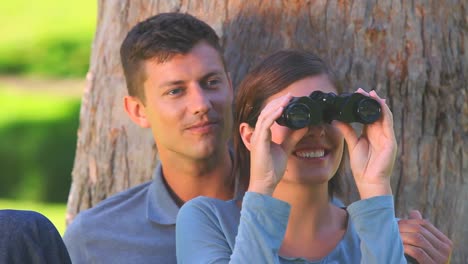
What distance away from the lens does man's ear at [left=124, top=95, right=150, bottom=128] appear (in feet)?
14.2

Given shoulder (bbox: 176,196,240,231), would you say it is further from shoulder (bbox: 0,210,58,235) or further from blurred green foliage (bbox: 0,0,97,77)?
blurred green foliage (bbox: 0,0,97,77)

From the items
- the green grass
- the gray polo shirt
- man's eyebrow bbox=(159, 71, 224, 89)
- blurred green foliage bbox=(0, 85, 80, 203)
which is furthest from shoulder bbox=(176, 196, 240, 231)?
blurred green foliage bbox=(0, 85, 80, 203)

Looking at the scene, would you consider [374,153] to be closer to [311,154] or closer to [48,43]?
[311,154]

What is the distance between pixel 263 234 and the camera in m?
3.27

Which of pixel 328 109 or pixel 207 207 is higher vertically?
pixel 328 109

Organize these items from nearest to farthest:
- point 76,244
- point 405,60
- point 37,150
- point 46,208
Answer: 1. point 76,244
2. point 405,60
3. point 46,208
4. point 37,150

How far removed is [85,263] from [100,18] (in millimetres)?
1334

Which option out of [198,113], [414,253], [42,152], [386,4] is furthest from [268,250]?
[42,152]

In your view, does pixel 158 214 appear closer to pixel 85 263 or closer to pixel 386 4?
pixel 85 263

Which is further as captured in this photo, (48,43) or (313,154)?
(48,43)

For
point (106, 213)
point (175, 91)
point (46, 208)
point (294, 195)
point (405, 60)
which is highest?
point (405, 60)

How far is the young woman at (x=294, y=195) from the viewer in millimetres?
3289

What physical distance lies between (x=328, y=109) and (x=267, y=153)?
23cm

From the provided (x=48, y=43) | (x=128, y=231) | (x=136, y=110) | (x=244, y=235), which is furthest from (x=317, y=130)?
(x=48, y=43)
